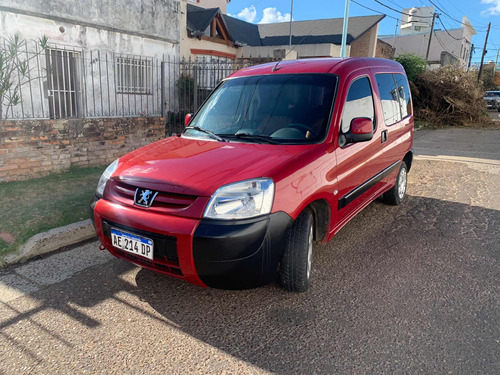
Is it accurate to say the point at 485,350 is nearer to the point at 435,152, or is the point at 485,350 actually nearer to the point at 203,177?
the point at 203,177

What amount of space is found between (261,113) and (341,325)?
6.70 feet

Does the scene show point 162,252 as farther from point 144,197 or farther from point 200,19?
point 200,19

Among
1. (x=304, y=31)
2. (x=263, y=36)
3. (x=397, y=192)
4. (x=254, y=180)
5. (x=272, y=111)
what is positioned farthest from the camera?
(x=263, y=36)

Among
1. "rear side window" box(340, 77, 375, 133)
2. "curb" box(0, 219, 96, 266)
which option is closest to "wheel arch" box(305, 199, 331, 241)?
"rear side window" box(340, 77, 375, 133)

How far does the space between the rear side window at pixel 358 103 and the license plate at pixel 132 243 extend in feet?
6.63

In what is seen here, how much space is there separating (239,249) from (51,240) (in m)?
2.49

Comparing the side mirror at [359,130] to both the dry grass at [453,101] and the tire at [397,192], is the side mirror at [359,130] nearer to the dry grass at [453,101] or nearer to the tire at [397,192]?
the tire at [397,192]

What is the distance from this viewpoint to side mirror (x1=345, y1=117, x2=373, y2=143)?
11.2 feet

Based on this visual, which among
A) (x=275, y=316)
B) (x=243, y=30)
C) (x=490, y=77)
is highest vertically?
(x=243, y=30)

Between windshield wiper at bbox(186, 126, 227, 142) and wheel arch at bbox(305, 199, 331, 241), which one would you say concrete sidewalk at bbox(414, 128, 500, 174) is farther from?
windshield wiper at bbox(186, 126, 227, 142)

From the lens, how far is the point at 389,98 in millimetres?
4754

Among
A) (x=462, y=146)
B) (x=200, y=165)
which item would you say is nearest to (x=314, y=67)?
(x=200, y=165)

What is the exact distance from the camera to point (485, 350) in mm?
2508

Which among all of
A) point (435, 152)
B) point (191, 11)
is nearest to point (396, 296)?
point (435, 152)
